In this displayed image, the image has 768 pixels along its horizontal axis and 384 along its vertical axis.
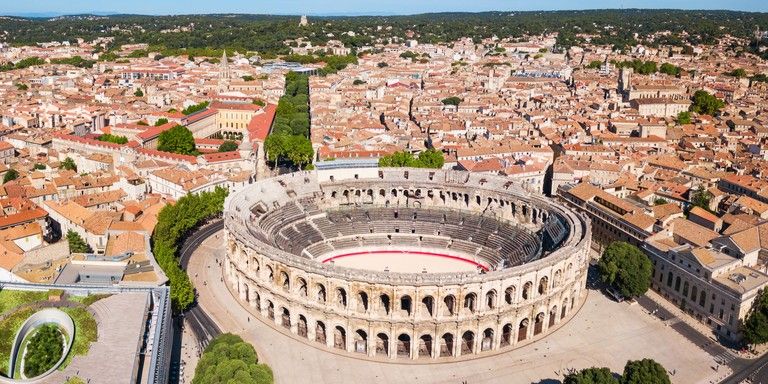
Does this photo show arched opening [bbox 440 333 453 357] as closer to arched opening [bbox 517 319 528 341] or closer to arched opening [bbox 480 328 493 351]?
arched opening [bbox 480 328 493 351]

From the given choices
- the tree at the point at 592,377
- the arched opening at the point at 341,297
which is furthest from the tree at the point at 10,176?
the tree at the point at 592,377

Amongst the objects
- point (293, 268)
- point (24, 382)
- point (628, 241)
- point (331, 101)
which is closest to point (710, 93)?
point (331, 101)

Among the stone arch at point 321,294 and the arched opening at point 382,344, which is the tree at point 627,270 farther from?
the stone arch at point 321,294

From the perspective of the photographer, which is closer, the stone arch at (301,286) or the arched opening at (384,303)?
the arched opening at (384,303)

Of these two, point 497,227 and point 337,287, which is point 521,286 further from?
point 497,227

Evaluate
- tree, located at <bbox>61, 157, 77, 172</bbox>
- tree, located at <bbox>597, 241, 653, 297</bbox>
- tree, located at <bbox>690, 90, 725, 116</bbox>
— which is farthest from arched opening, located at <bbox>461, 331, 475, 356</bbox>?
tree, located at <bbox>690, 90, 725, 116</bbox>

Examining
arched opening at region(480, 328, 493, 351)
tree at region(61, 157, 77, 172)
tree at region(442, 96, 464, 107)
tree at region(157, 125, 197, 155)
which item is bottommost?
arched opening at region(480, 328, 493, 351)

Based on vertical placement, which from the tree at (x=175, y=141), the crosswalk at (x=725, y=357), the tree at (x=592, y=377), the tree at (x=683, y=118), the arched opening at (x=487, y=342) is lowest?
the crosswalk at (x=725, y=357)
